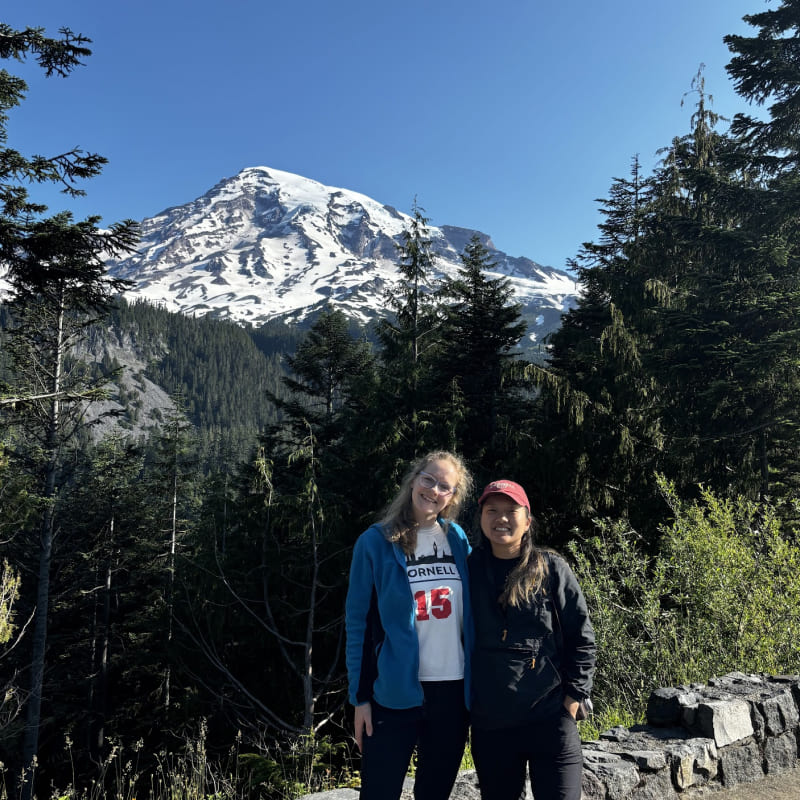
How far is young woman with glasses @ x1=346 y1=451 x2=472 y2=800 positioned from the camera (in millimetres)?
2277

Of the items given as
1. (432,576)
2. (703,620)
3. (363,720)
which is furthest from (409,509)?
(703,620)

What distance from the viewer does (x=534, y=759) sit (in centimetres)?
233

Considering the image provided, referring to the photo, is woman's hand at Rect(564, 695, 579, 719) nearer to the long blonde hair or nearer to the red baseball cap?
the red baseball cap

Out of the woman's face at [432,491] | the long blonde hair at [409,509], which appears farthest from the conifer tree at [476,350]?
the woman's face at [432,491]

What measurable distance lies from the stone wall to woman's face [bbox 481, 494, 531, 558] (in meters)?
1.60

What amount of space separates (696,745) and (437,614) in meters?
2.38

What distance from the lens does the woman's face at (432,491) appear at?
2.54 metres

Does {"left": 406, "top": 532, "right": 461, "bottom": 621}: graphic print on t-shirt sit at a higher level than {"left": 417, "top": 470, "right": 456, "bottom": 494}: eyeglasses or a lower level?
lower

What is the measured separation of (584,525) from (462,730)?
30.5ft

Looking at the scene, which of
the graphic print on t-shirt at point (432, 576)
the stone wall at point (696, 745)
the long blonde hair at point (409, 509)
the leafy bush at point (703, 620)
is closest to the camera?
the graphic print on t-shirt at point (432, 576)

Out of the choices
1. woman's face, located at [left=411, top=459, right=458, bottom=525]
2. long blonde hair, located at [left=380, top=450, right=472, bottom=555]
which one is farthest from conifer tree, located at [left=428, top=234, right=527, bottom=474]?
woman's face, located at [left=411, top=459, right=458, bottom=525]

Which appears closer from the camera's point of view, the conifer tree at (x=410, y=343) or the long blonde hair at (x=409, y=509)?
the long blonde hair at (x=409, y=509)

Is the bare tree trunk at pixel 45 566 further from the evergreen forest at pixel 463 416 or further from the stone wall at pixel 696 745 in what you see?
the stone wall at pixel 696 745

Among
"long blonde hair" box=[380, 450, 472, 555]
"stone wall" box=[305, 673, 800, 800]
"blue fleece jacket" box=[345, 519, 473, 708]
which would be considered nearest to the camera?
"blue fleece jacket" box=[345, 519, 473, 708]
